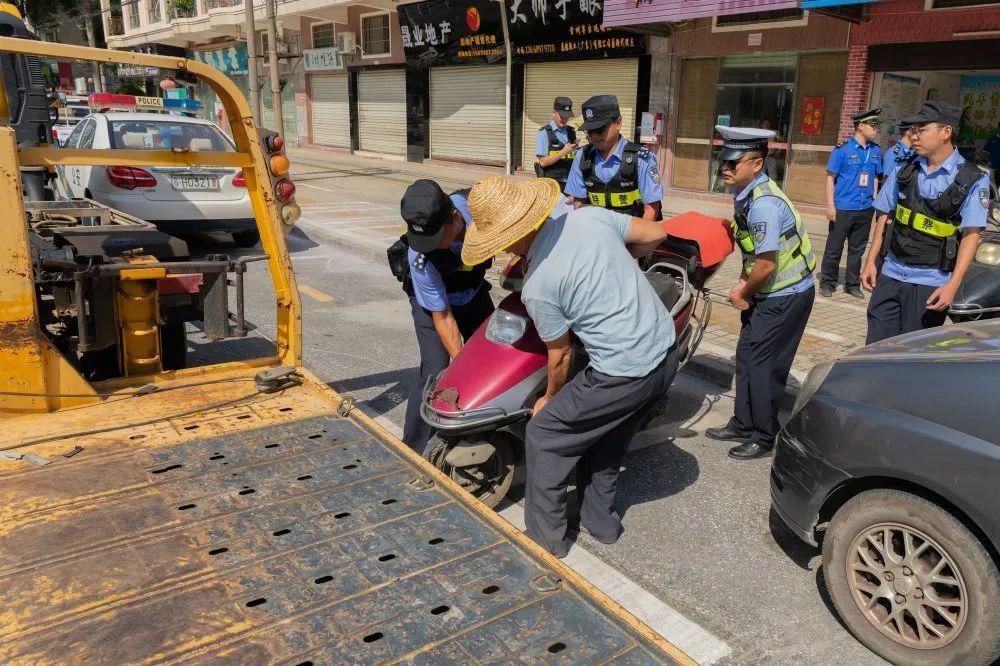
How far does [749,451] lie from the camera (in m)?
4.38

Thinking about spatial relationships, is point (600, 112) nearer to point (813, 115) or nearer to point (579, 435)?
point (579, 435)

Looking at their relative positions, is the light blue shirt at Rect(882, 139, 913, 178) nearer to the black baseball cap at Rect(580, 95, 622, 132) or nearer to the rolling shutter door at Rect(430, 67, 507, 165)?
the black baseball cap at Rect(580, 95, 622, 132)

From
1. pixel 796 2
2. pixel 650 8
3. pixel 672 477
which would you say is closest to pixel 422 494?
pixel 672 477

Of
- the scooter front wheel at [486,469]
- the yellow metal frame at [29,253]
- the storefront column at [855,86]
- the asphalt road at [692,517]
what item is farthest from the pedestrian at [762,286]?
the storefront column at [855,86]

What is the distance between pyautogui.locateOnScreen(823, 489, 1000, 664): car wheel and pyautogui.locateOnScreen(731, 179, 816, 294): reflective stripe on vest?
1.64 meters

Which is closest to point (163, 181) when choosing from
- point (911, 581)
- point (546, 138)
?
point (546, 138)

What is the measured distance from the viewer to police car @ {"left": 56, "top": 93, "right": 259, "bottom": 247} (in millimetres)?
8320

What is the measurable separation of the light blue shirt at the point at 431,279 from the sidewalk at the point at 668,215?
8.90 feet

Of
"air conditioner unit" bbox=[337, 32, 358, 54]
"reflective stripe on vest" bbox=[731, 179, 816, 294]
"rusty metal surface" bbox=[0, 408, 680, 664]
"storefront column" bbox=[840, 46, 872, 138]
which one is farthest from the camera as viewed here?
"air conditioner unit" bbox=[337, 32, 358, 54]

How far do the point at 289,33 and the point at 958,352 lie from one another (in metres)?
30.3

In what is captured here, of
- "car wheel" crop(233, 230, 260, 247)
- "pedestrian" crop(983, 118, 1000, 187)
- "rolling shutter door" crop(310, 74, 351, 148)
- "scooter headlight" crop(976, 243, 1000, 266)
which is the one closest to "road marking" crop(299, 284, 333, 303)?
"car wheel" crop(233, 230, 260, 247)

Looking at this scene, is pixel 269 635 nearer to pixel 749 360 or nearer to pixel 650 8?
pixel 749 360

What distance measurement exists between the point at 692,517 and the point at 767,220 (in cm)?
156

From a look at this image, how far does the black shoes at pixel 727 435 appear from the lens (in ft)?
15.0
